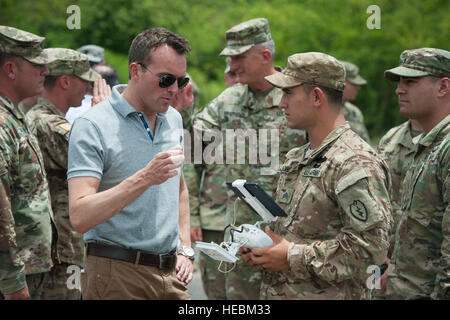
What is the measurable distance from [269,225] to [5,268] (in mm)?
1704

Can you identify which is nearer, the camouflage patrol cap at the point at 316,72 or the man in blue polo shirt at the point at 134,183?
the man in blue polo shirt at the point at 134,183

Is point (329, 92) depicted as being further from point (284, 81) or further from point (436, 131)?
point (436, 131)

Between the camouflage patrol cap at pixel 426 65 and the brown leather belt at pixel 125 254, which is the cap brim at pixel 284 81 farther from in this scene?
the brown leather belt at pixel 125 254

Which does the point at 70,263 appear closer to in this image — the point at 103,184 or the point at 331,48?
the point at 103,184

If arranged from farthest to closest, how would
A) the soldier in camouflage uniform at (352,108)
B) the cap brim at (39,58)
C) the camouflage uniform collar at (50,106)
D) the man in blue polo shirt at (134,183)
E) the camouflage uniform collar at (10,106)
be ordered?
1. the soldier in camouflage uniform at (352,108)
2. the camouflage uniform collar at (50,106)
3. the cap brim at (39,58)
4. the camouflage uniform collar at (10,106)
5. the man in blue polo shirt at (134,183)

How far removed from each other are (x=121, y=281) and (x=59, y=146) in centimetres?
198

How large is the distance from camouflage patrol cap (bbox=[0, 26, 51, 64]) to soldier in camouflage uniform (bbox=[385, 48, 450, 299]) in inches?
103

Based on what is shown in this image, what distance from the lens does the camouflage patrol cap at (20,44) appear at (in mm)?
4367

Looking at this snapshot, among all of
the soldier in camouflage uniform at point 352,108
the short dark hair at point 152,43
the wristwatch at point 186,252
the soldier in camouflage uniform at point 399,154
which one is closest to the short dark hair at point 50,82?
the short dark hair at point 152,43

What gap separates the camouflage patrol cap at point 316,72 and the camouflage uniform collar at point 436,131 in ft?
2.76

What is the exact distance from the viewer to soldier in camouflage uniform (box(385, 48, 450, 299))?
3857 millimetres

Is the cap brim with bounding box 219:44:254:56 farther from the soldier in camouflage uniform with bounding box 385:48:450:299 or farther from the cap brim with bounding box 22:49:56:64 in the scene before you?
the cap brim with bounding box 22:49:56:64

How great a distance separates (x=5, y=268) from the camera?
3920 millimetres
